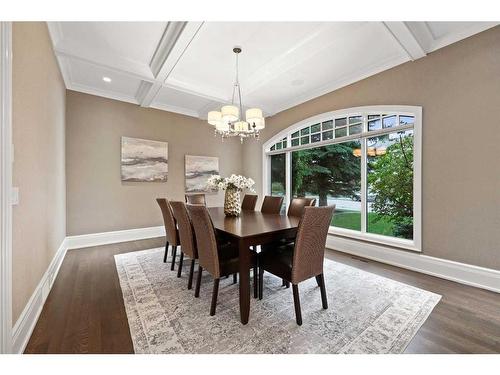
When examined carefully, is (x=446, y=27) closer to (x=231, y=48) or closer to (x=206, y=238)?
(x=231, y=48)

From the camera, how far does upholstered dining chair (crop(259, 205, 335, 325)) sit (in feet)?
5.35

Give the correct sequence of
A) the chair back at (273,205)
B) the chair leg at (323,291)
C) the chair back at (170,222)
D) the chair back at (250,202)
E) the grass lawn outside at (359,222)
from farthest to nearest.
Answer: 1. the chair back at (250,202)
2. the grass lawn outside at (359,222)
3. the chair back at (273,205)
4. the chair back at (170,222)
5. the chair leg at (323,291)

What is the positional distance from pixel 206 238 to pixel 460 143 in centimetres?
315

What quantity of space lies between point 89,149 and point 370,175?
5.11 metres

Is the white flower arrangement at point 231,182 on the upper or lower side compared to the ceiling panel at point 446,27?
lower

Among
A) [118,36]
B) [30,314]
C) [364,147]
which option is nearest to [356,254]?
[364,147]

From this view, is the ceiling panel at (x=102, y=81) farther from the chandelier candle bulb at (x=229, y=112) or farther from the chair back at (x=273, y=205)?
the chair back at (x=273, y=205)

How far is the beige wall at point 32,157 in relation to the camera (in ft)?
4.83

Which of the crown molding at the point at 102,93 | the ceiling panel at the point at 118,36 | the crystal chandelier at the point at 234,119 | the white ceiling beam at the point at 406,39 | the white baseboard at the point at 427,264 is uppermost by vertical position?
the ceiling panel at the point at 118,36

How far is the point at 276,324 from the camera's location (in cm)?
167

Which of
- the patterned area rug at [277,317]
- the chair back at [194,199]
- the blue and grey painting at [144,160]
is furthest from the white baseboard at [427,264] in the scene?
the blue and grey painting at [144,160]

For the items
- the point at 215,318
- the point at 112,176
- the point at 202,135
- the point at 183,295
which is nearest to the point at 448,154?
the point at 215,318

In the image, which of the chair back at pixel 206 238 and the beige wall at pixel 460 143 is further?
the beige wall at pixel 460 143

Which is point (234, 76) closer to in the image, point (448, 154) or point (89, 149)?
point (89, 149)
